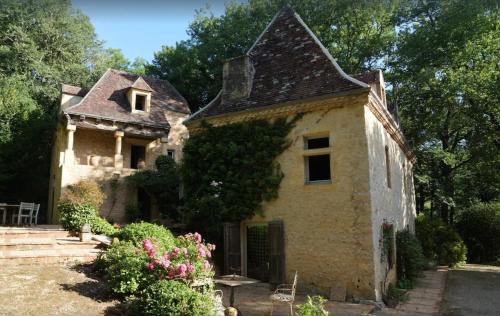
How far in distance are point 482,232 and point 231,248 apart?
59.9 ft

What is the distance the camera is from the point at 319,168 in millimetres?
12109

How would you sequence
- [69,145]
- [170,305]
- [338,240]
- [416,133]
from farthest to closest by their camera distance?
[416,133]
[69,145]
[338,240]
[170,305]

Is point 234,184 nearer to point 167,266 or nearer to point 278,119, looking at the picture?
point 278,119

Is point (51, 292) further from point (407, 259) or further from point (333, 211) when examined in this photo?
A: point (407, 259)

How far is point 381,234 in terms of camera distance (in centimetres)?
1068

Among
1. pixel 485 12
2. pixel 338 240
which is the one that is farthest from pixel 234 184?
pixel 485 12

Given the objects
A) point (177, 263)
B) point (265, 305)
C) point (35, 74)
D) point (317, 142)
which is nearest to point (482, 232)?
point (317, 142)

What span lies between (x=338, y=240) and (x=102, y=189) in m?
13.1

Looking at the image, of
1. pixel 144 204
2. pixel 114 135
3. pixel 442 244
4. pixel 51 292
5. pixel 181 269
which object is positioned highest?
pixel 114 135

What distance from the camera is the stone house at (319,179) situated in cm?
1011

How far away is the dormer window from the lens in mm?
21516

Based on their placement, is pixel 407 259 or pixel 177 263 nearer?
pixel 177 263

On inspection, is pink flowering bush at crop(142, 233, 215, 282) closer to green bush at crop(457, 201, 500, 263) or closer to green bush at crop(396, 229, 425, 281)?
green bush at crop(396, 229, 425, 281)

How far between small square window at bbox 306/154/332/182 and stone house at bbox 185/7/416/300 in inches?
1.4
